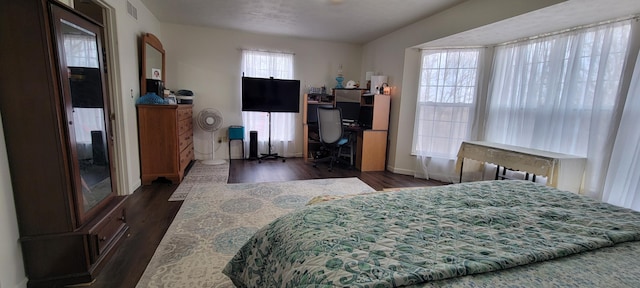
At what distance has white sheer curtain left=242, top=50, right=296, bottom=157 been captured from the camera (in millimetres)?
5035

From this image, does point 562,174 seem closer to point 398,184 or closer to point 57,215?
point 398,184

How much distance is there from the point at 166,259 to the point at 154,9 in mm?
3668

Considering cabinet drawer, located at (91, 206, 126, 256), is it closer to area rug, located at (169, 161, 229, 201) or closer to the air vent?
area rug, located at (169, 161, 229, 201)

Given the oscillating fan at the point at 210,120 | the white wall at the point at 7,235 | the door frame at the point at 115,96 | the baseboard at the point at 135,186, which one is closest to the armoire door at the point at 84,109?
the white wall at the point at 7,235

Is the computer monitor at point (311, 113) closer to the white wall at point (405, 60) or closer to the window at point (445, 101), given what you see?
the white wall at point (405, 60)

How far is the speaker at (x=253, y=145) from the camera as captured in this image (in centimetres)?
512

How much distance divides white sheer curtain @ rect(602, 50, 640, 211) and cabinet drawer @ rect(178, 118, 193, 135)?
16.1 ft

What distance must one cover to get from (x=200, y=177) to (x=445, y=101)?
3.90m

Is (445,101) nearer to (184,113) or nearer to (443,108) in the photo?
(443,108)

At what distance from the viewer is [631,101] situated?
2422 millimetres

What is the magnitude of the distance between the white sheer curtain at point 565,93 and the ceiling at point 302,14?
3.95 ft

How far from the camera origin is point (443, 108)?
415 cm

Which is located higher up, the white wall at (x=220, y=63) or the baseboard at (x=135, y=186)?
the white wall at (x=220, y=63)

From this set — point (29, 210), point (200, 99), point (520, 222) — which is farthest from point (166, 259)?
point (200, 99)
